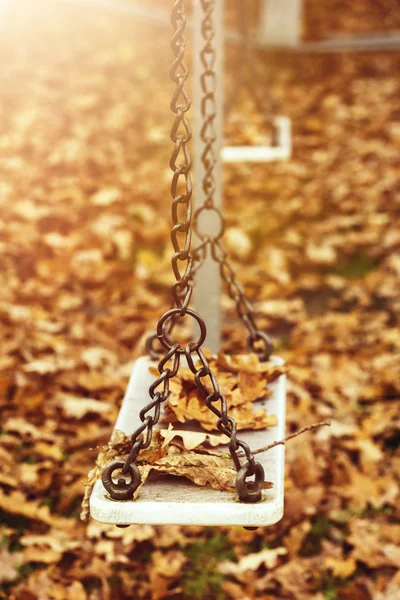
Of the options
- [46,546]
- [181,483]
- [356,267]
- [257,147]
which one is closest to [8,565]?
[46,546]

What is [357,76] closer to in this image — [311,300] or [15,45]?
[15,45]

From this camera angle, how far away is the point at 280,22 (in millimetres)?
6973

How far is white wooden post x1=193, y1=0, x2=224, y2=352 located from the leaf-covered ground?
2.14 ft

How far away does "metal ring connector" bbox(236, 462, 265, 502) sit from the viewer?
1503 mm

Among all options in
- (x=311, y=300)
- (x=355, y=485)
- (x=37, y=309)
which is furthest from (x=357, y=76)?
(x=355, y=485)

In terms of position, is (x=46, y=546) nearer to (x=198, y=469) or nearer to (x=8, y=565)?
(x=8, y=565)

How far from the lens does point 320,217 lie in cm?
514

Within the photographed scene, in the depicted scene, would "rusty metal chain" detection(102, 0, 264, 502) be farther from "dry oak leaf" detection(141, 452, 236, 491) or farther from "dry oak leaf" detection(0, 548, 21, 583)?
"dry oak leaf" detection(0, 548, 21, 583)

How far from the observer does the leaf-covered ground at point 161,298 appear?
2621 millimetres

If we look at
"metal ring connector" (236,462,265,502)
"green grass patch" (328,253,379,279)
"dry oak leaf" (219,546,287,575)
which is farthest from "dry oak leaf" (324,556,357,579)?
"green grass patch" (328,253,379,279)

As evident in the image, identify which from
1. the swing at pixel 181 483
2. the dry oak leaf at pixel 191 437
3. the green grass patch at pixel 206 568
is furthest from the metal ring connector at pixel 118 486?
the green grass patch at pixel 206 568

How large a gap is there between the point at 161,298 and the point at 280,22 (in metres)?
3.76

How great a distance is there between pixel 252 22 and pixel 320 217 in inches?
172

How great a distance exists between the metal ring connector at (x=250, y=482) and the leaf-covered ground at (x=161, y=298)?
92 cm
